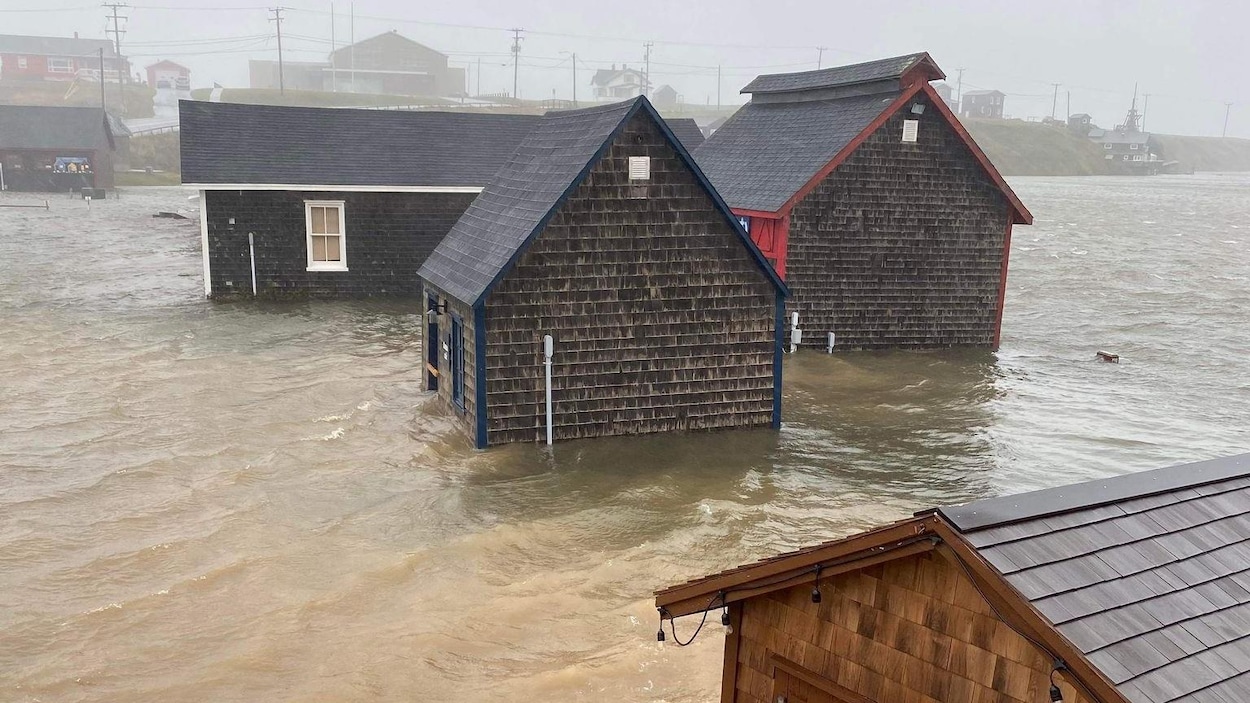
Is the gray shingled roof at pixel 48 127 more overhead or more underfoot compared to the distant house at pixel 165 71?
more underfoot

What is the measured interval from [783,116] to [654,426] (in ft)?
42.6

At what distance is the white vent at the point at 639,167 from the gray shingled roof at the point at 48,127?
5533cm

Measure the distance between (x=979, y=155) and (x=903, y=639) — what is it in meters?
18.7

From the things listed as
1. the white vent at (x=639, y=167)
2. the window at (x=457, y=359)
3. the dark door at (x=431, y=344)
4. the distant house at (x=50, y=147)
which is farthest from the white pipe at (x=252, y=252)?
the distant house at (x=50, y=147)

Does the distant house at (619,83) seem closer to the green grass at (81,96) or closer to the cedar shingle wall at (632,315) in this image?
the green grass at (81,96)

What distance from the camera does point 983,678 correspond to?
4.83m

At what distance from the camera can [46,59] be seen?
128625mm

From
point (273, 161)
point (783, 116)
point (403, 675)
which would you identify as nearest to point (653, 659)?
point (403, 675)

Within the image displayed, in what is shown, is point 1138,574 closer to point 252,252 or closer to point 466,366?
point 466,366

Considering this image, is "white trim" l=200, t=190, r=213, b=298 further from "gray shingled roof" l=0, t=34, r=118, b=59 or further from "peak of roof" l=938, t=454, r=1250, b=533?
"gray shingled roof" l=0, t=34, r=118, b=59

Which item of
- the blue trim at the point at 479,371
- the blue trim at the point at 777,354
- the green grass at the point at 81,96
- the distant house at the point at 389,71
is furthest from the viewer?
the distant house at the point at 389,71

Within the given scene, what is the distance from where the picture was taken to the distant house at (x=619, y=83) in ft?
527

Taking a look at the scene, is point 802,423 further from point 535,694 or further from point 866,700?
point 866,700

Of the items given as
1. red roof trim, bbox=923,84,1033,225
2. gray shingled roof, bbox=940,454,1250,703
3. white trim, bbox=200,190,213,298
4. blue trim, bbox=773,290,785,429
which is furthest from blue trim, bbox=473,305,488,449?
white trim, bbox=200,190,213,298
